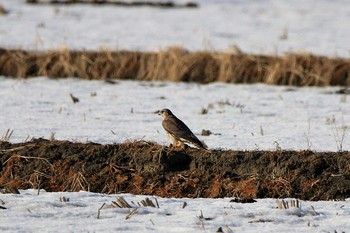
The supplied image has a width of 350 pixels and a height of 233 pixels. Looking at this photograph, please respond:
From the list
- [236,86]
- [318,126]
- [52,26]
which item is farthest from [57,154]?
[52,26]

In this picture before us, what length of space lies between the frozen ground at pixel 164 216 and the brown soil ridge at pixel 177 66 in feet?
30.8

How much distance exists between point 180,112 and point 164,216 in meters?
7.14

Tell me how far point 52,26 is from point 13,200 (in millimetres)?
16600

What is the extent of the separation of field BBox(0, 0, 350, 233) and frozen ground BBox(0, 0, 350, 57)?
0.20ft

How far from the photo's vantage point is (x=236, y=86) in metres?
17.8

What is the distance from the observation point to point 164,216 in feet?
Answer: 26.2

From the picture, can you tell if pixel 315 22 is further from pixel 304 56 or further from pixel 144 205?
pixel 144 205

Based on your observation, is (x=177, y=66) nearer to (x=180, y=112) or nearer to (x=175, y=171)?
(x=180, y=112)

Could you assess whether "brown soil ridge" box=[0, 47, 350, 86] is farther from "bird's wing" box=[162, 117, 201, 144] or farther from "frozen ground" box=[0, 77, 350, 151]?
"bird's wing" box=[162, 117, 201, 144]

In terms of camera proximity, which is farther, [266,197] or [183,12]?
[183,12]

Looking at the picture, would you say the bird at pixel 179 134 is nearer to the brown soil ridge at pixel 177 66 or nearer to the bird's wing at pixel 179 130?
the bird's wing at pixel 179 130

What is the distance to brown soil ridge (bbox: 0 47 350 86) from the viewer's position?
705 inches

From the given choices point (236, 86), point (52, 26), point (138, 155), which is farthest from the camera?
point (52, 26)

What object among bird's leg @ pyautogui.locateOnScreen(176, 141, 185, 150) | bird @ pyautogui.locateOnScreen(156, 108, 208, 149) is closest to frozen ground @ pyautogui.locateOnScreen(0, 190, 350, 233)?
bird @ pyautogui.locateOnScreen(156, 108, 208, 149)
